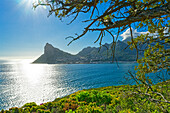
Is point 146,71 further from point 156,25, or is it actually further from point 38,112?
point 38,112

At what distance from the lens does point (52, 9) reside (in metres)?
2.56

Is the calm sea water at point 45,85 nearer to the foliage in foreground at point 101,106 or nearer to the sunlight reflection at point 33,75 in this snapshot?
the sunlight reflection at point 33,75

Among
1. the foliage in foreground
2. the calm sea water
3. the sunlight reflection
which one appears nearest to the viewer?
the foliage in foreground

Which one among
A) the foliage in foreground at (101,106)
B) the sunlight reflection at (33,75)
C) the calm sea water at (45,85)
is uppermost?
the foliage in foreground at (101,106)

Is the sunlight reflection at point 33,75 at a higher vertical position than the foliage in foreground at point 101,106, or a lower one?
lower

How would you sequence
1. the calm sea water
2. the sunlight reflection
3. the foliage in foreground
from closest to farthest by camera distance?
the foliage in foreground → the calm sea water → the sunlight reflection

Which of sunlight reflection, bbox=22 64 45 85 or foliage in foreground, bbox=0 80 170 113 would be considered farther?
sunlight reflection, bbox=22 64 45 85

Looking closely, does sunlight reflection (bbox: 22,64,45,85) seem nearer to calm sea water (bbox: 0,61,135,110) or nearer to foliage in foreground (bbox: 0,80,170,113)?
calm sea water (bbox: 0,61,135,110)

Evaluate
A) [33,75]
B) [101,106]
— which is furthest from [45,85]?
[101,106]

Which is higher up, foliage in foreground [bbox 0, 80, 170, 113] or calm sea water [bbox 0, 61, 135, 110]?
foliage in foreground [bbox 0, 80, 170, 113]

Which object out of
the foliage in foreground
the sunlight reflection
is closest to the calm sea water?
the sunlight reflection

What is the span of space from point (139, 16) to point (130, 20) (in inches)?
4.6

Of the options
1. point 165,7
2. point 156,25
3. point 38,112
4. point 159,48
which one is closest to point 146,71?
point 159,48

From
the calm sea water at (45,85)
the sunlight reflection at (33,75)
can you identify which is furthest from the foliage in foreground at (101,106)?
the sunlight reflection at (33,75)
